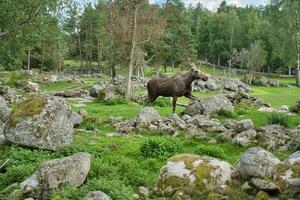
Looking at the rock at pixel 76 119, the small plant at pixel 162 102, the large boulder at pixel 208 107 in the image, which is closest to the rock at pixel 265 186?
the rock at pixel 76 119

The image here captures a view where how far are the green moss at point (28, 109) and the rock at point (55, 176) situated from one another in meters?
4.73

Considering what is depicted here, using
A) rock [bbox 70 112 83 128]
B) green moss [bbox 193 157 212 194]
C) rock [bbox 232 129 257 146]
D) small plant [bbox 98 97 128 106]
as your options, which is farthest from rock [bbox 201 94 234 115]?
green moss [bbox 193 157 212 194]

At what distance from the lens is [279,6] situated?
111ft

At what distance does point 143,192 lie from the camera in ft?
47.8

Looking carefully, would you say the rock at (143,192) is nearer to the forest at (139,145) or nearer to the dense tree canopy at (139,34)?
the forest at (139,145)

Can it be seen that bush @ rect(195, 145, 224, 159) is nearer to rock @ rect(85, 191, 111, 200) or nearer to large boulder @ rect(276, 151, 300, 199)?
large boulder @ rect(276, 151, 300, 199)

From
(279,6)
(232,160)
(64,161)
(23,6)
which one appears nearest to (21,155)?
(64,161)

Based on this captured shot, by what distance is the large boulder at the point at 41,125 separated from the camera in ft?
61.0

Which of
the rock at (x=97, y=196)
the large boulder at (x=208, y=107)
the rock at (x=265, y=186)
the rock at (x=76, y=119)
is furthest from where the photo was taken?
the large boulder at (x=208, y=107)

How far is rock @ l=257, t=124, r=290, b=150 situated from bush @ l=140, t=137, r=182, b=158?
12.2 feet

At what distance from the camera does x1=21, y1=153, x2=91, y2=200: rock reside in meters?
14.0

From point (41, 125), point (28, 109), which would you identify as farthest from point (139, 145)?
point (28, 109)

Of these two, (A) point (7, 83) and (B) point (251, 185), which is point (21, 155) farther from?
(A) point (7, 83)

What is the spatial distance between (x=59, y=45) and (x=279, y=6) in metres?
64.0
